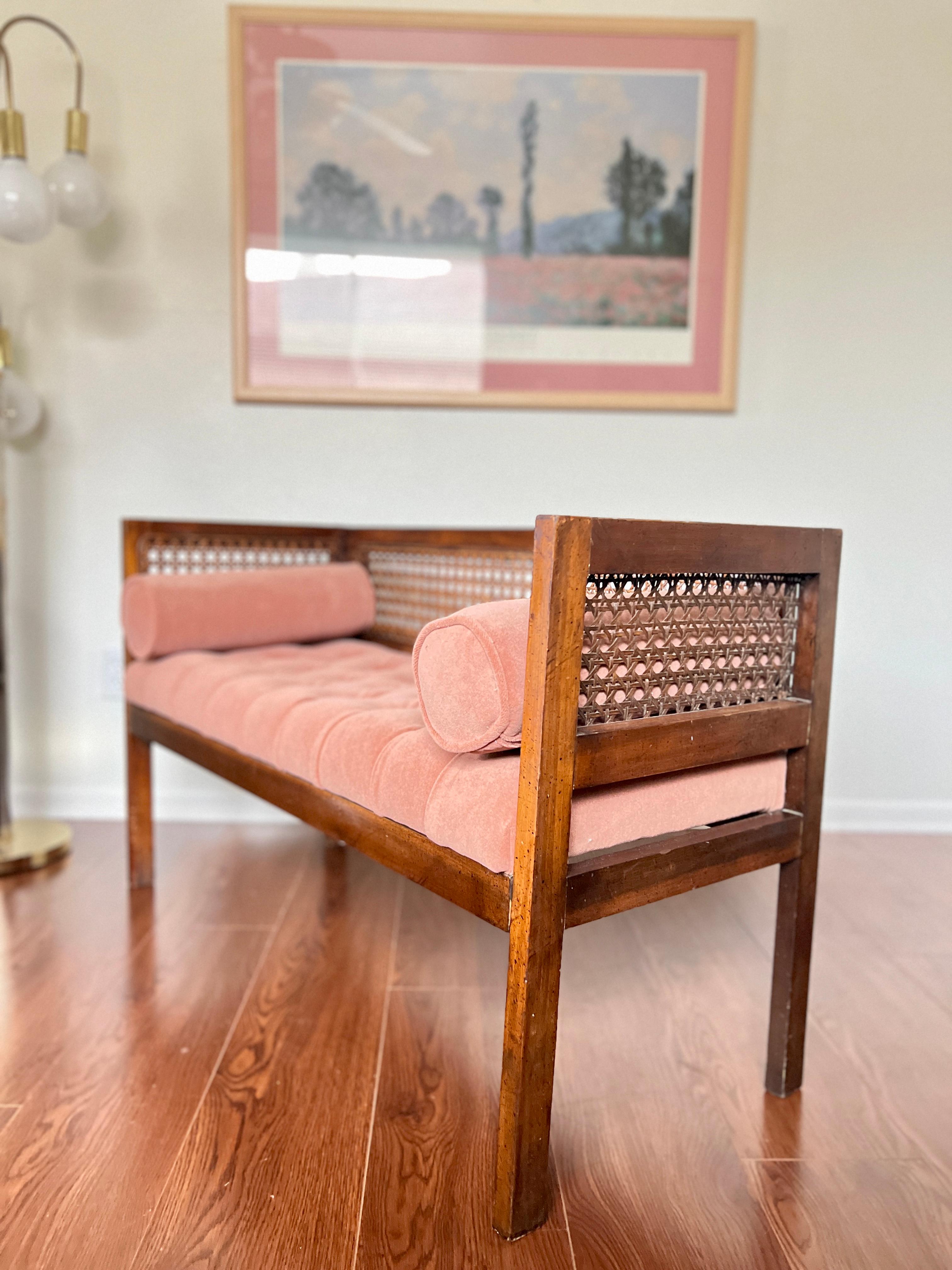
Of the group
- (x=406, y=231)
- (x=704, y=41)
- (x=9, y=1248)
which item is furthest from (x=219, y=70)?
(x=9, y=1248)

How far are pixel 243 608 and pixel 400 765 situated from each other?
2.63ft

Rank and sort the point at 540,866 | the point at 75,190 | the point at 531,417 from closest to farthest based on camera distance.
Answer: the point at 540,866 → the point at 75,190 → the point at 531,417

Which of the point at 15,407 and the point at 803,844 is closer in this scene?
the point at 803,844

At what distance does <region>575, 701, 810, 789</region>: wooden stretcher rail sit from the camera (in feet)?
2.98

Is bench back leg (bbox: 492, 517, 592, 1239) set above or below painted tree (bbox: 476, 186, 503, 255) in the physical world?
below

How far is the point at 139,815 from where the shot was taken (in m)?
1.80

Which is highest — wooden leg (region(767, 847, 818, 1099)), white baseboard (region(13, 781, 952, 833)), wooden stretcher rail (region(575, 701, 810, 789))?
wooden stretcher rail (region(575, 701, 810, 789))

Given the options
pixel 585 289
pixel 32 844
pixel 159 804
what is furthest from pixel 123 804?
pixel 585 289

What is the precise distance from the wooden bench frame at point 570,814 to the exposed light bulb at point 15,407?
1.05 metres

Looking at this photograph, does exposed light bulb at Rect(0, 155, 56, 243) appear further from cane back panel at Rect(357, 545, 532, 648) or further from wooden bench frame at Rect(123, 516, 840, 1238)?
wooden bench frame at Rect(123, 516, 840, 1238)

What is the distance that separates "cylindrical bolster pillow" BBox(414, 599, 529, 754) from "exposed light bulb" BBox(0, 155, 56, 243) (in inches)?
48.1

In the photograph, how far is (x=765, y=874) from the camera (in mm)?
1971

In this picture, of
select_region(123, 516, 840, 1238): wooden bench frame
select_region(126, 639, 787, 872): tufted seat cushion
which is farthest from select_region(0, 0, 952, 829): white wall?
select_region(123, 516, 840, 1238): wooden bench frame

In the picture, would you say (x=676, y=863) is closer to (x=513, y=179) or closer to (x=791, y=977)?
(x=791, y=977)
